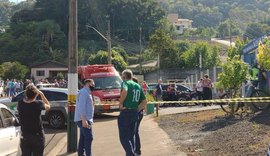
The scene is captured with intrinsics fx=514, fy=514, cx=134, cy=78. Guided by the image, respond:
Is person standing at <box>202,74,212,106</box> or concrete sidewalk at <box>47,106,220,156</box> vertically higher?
person standing at <box>202,74,212,106</box>

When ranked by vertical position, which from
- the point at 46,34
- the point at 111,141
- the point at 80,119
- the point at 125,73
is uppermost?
the point at 46,34

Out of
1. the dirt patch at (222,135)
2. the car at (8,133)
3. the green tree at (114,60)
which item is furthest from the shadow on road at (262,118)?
the green tree at (114,60)

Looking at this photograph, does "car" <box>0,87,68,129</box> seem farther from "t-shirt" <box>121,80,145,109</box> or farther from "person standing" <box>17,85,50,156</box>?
"person standing" <box>17,85,50,156</box>

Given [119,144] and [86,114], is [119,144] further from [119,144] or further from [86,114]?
[86,114]

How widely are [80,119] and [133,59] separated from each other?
80.2 metres

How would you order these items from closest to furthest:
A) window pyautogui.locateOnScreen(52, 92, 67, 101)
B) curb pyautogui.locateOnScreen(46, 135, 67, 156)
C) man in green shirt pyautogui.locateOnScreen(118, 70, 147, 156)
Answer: man in green shirt pyautogui.locateOnScreen(118, 70, 147, 156) < curb pyautogui.locateOnScreen(46, 135, 67, 156) < window pyautogui.locateOnScreen(52, 92, 67, 101)

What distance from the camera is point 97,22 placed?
94750mm

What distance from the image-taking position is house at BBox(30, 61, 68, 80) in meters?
69.8

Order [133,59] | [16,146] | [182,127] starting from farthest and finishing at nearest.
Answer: [133,59] < [182,127] < [16,146]

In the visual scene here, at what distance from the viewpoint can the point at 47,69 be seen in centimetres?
6969

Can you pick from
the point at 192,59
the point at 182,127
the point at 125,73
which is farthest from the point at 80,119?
the point at 192,59

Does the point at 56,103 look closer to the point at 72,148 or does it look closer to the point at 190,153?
the point at 72,148

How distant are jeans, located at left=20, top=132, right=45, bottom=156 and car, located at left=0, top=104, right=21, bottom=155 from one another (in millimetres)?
596

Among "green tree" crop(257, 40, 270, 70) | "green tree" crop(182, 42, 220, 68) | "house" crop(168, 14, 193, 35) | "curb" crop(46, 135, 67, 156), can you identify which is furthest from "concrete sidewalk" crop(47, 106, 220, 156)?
"house" crop(168, 14, 193, 35)
